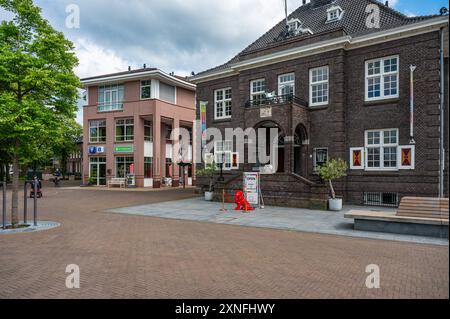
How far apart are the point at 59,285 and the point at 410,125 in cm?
1617

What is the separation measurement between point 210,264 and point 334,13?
1997 cm

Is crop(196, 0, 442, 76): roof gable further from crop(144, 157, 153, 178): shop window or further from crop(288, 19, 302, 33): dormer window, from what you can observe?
crop(144, 157, 153, 178): shop window

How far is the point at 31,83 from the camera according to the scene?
10250 mm

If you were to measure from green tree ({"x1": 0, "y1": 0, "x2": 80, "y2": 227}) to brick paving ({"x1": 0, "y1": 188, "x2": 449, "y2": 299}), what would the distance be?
3226 millimetres

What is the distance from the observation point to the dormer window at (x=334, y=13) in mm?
20170

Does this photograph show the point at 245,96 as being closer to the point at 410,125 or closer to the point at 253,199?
the point at 253,199

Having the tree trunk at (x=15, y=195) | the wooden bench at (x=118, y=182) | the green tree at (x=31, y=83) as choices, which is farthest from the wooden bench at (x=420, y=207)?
the wooden bench at (x=118, y=182)

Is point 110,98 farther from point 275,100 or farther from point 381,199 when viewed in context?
point 381,199

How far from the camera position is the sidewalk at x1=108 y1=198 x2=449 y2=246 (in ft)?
32.5

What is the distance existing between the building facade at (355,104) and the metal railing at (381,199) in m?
0.05

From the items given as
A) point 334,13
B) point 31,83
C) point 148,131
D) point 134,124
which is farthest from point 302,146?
point 148,131

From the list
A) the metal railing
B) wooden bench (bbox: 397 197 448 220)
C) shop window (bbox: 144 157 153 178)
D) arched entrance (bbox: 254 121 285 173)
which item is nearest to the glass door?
shop window (bbox: 144 157 153 178)

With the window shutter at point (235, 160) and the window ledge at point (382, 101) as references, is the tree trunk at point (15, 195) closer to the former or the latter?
the window shutter at point (235, 160)
